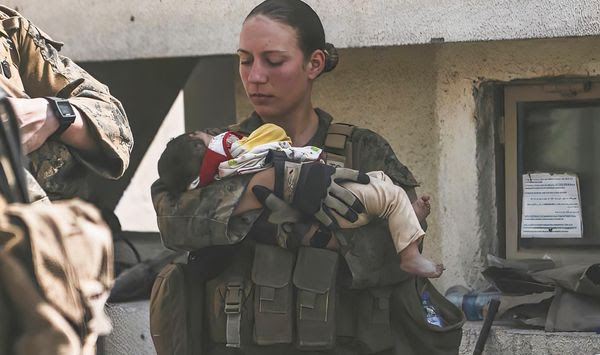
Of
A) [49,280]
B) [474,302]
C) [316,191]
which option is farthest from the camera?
[474,302]

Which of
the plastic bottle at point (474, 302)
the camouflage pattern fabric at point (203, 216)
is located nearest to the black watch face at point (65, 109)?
the camouflage pattern fabric at point (203, 216)

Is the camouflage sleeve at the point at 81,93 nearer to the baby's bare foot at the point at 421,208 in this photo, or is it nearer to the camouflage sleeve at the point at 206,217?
the camouflage sleeve at the point at 206,217

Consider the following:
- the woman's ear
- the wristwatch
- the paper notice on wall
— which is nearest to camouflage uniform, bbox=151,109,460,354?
the woman's ear

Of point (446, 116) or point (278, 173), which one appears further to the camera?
point (446, 116)

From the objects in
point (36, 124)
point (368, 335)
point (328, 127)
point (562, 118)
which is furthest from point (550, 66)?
point (36, 124)

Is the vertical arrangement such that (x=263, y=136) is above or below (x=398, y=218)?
above

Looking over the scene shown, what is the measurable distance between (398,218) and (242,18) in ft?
6.16

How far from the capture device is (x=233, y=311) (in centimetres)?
363

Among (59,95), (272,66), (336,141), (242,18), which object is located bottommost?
(336,141)

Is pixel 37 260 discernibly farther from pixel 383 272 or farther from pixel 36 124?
pixel 383 272

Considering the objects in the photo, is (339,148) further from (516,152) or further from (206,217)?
(516,152)

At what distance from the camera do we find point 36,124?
10.3 feet

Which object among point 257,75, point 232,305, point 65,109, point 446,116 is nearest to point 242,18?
point 446,116

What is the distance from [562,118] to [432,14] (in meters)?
0.71
